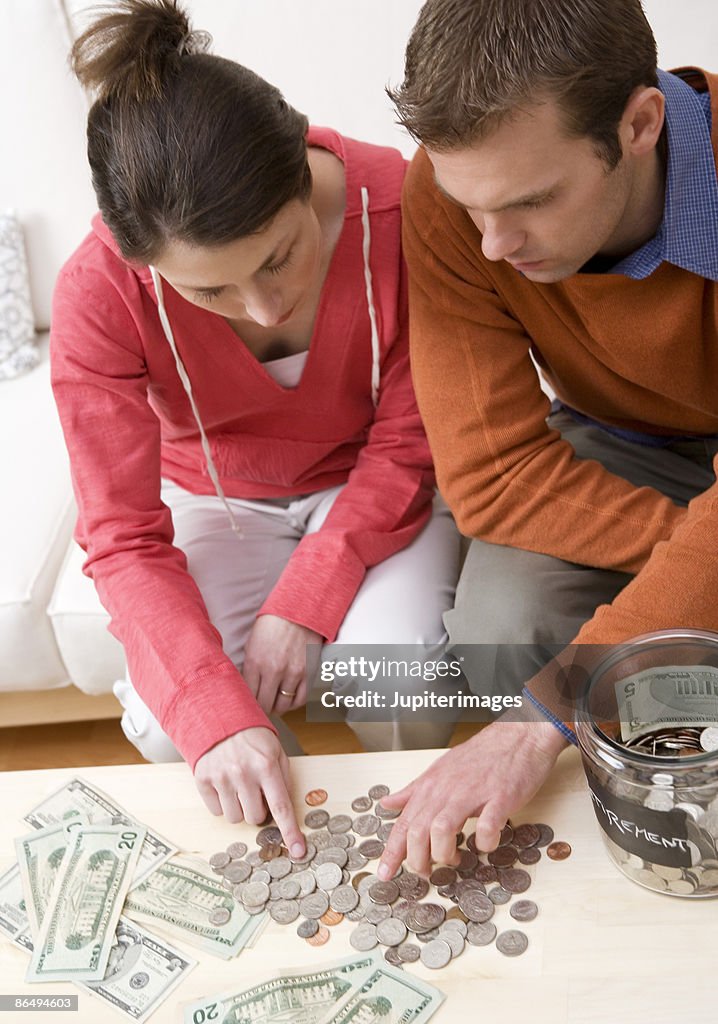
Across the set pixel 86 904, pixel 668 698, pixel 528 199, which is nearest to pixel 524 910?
pixel 668 698

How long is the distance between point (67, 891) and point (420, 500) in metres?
0.77

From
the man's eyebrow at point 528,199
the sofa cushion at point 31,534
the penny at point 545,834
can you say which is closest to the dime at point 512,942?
the penny at point 545,834

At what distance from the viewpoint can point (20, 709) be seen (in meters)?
1.94

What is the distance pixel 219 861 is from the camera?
1.10 meters

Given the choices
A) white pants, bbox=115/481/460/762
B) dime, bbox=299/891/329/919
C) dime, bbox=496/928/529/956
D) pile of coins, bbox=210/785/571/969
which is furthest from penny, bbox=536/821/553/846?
white pants, bbox=115/481/460/762

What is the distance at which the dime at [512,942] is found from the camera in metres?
0.97

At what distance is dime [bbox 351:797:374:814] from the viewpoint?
3.73ft

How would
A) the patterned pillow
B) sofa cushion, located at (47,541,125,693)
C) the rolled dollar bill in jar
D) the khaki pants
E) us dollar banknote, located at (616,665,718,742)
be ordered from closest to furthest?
the rolled dollar bill in jar → us dollar banknote, located at (616,665,718,742) → the khaki pants → sofa cushion, located at (47,541,125,693) → the patterned pillow

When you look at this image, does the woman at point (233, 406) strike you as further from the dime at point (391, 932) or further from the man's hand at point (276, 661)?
the dime at point (391, 932)

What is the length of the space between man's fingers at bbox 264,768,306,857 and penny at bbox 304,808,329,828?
0.04 ft

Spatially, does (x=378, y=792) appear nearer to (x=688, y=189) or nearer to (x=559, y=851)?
(x=559, y=851)

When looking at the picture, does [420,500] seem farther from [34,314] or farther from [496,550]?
[34,314]

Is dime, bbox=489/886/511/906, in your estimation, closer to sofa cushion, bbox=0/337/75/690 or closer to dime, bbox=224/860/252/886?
dime, bbox=224/860/252/886

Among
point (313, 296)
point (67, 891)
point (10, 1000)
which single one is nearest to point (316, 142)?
point (313, 296)
